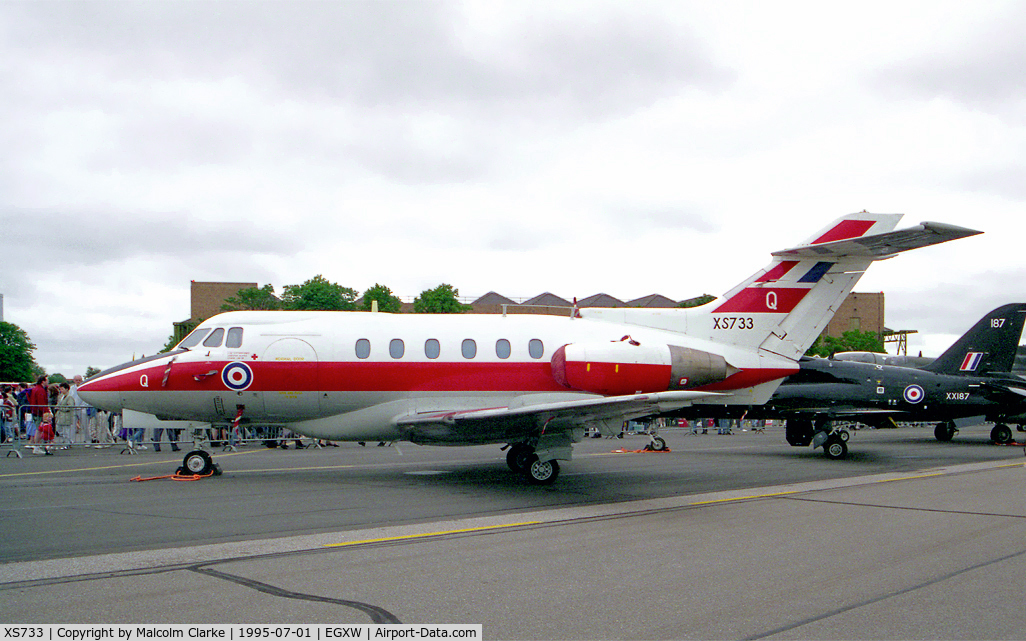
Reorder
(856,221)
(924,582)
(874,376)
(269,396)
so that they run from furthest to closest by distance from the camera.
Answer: (874,376) → (856,221) → (269,396) → (924,582)

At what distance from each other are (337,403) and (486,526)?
5.58m

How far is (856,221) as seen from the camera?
14820 mm

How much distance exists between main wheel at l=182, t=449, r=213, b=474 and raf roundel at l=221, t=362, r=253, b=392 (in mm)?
1346

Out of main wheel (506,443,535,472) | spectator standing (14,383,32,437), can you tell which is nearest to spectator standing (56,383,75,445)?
spectator standing (14,383,32,437)

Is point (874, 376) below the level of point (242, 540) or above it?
above

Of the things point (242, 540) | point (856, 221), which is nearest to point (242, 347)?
point (242, 540)

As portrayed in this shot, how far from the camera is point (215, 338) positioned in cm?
1373

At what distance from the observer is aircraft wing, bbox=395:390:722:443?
10.6 meters

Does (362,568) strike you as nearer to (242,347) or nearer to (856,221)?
(242,347)

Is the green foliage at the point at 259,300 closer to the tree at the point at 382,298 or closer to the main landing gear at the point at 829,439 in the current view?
the tree at the point at 382,298

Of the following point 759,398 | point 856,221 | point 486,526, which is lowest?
point 486,526

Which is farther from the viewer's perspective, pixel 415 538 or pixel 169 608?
pixel 415 538

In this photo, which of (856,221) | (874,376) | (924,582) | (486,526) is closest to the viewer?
(924,582)

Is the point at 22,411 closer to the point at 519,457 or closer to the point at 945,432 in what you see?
the point at 519,457
